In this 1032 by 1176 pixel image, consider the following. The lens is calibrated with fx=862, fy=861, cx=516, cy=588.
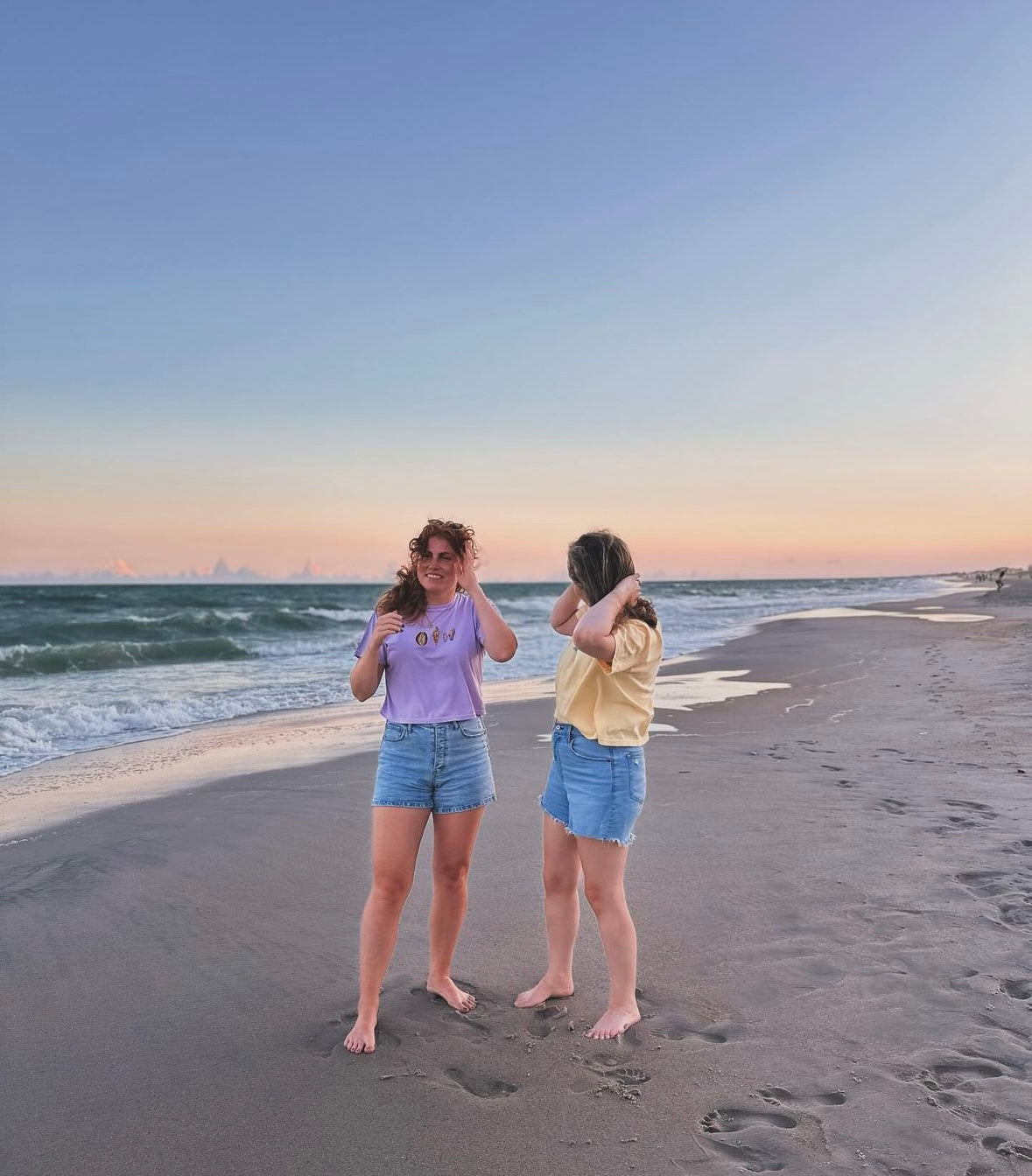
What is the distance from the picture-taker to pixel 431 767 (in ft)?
11.1

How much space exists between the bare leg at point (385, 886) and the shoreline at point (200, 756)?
12.3 feet

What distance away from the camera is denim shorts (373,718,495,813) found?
3375 millimetres

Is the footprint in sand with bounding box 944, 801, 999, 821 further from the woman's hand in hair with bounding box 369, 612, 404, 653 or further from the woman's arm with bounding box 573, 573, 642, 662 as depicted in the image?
the woman's hand in hair with bounding box 369, 612, 404, 653

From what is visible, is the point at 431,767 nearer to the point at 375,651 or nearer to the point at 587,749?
the point at 375,651

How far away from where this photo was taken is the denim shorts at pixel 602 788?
3322mm

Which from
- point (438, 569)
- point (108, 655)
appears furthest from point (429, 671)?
point (108, 655)

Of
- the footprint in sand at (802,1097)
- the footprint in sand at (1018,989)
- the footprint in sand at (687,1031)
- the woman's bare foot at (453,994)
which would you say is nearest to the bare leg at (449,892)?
the woman's bare foot at (453,994)

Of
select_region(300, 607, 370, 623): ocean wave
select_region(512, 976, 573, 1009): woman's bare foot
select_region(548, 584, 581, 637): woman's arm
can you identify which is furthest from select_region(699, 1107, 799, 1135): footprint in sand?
select_region(300, 607, 370, 623): ocean wave

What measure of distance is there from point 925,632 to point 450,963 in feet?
64.2

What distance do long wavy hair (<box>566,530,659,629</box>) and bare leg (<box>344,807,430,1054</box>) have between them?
3.65 feet

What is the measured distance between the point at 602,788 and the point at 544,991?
960 mm

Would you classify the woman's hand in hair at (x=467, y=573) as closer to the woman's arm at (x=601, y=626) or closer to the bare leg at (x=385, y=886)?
the woman's arm at (x=601, y=626)

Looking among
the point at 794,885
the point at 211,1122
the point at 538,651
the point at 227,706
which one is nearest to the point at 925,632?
the point at 538,651

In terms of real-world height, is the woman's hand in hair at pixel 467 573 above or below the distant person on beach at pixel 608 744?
above
